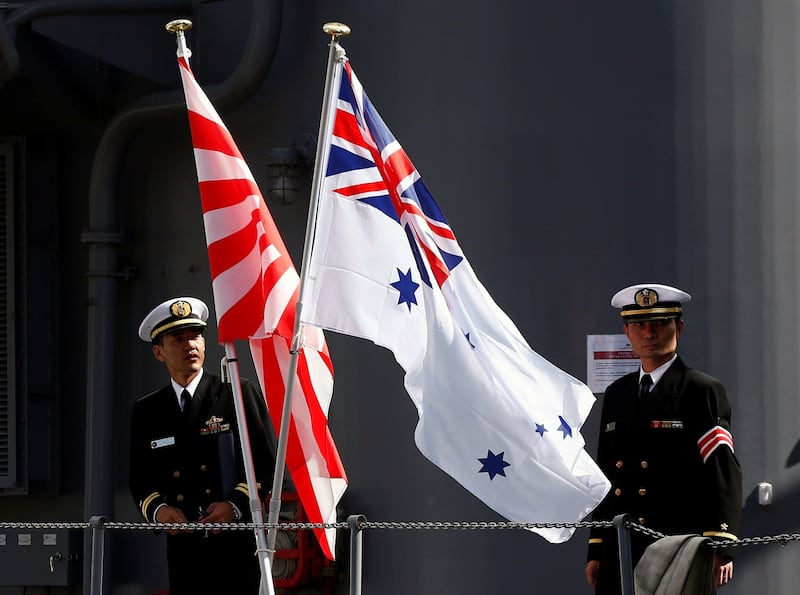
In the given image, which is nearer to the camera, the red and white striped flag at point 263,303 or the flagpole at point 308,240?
the flagpole at point 308,240

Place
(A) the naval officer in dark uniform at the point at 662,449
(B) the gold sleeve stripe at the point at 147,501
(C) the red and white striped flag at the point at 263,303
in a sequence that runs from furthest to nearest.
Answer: (B) the gold sleeve stripe at the point at 147,501 → (A) the naval officer in dark uniform at the point at 662,449 → (C) the red and white striped flag at the point at 263,303

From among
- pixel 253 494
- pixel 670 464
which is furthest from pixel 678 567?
pixel 253 494

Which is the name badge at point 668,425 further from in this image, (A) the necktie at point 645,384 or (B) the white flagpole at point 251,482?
(B) the white flagpole at point 251,482

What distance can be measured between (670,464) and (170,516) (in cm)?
163

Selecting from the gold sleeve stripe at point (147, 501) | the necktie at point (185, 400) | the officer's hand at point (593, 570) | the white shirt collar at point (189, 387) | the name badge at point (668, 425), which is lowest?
the officer's hand at point (593, 570)

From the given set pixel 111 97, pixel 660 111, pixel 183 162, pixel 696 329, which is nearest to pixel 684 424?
pixel 696 329

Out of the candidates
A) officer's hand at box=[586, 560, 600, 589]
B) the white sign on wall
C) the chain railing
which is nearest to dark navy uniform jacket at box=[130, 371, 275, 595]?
the chain railing

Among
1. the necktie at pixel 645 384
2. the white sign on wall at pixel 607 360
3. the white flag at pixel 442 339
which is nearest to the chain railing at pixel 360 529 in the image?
the white flag at pixel 442 339

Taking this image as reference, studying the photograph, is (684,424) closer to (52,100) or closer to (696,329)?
(696,329)

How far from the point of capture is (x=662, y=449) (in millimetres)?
4469

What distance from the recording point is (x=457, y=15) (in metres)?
5.62

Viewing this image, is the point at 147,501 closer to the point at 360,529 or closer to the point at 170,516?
the point at 170,516

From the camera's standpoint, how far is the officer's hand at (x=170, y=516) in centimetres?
459

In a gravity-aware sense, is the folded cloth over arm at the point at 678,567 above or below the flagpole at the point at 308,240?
below
